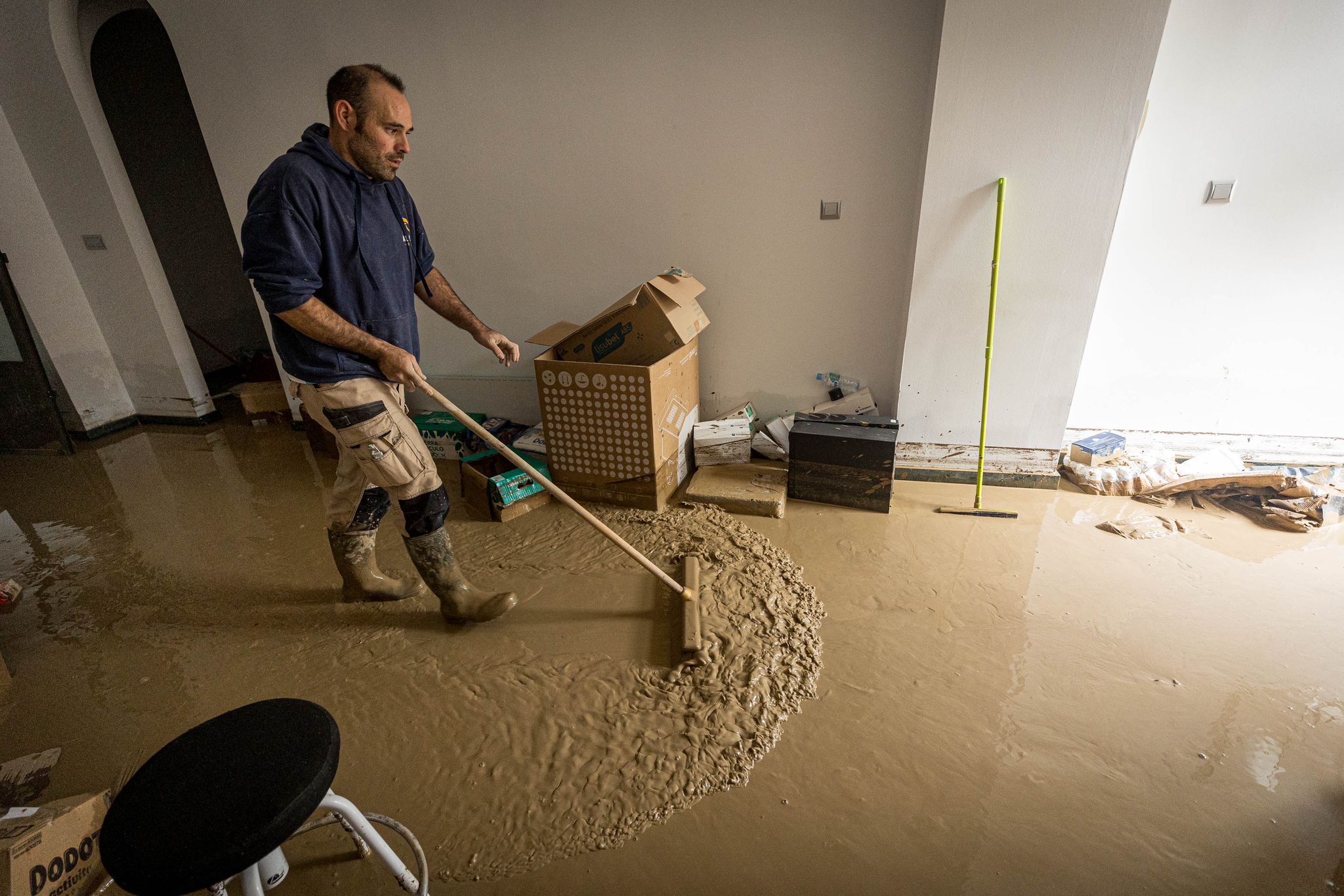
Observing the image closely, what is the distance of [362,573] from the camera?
2.22 metres

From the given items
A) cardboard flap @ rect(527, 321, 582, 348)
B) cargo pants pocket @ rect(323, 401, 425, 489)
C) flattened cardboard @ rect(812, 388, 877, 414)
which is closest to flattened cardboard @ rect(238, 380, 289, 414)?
cardboard flap @ rect(527, 321, 582, 348)

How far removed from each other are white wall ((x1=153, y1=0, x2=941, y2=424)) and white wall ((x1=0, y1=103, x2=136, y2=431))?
50.6 inches

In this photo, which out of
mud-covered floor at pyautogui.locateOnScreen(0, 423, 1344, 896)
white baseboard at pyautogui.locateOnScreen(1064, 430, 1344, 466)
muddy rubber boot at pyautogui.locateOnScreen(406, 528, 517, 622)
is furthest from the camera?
white baseboard at pyautogui.locateOnScreen(1064, 430, 1344, 466)

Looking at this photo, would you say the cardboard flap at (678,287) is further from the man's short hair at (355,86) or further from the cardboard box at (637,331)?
the man's short hair at (355,86)

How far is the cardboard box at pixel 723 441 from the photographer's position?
3152mm

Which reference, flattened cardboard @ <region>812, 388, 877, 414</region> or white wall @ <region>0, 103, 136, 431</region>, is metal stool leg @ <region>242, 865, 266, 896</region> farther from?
white wall @ <region>0, 103, 136, 431</region>

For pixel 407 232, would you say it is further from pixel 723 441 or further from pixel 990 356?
pixel 990 356

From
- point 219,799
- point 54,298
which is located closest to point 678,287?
point 219,799

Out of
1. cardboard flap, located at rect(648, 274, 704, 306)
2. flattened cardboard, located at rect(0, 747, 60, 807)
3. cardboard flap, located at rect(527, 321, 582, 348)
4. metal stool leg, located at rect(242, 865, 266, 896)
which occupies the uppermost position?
cardboard flap, located at rect(648, 274, 704, 306)

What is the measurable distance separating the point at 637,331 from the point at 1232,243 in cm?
273

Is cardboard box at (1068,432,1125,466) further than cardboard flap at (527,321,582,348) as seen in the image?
Yes

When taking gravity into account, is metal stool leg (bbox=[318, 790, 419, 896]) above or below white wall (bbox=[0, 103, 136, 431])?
below

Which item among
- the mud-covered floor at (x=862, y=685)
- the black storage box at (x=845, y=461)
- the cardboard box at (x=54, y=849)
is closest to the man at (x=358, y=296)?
the mud-covered floor at (x=862, y=685)

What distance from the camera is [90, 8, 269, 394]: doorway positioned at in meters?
4.61
